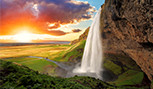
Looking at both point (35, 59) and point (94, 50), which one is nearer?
point (94, 50)

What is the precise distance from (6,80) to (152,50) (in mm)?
24178

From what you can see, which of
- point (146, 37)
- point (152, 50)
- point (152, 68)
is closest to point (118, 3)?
point (146, 37)

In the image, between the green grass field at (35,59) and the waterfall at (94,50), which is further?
the green grass field at (35,59)

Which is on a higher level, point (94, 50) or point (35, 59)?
point (94, 50)

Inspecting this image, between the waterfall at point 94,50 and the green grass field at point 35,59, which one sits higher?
the waterfall at point 94,50

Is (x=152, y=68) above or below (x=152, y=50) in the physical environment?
below

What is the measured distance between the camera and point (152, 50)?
55.9 feet

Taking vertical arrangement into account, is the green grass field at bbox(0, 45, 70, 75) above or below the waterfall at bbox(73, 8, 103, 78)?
below

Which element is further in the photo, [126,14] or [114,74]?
[114,74]

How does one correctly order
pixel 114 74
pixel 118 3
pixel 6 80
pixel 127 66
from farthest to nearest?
1. pixel 127 66
2. pixel 114 74
3. pixel 118 3
4. pixel 6 80

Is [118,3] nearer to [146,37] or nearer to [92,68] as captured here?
[146,37]

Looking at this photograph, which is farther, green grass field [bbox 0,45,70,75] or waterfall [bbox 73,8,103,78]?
green grass field [bbox 0,45,70,75]

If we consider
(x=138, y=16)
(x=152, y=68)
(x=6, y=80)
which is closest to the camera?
(x=6, y=80)

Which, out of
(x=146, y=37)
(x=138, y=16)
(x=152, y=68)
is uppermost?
(x=138, y=16)
